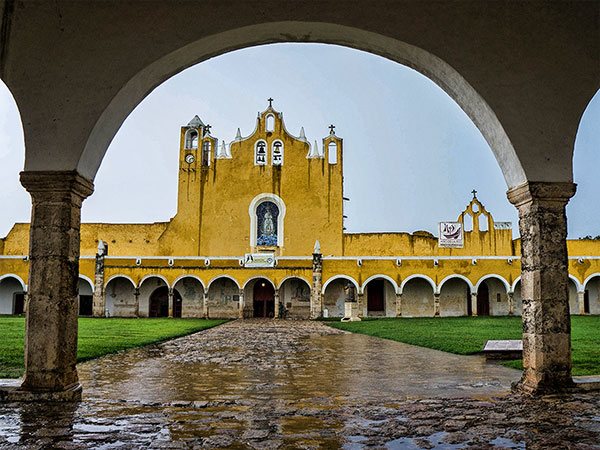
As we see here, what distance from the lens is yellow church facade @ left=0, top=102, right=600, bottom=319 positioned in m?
30.0

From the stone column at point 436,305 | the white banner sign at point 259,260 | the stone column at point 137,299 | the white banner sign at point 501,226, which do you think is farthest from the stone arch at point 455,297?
the stone column at point 137,299

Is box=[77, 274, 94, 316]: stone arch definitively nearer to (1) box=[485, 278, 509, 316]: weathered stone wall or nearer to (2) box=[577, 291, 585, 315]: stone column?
(1) box=[485, 278, 509, 316]: weathered stone wall

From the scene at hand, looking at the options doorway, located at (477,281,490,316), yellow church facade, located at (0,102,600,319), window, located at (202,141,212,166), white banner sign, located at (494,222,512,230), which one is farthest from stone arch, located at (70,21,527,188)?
window, located at (202,141,212,166)

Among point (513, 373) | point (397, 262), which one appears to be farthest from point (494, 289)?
point (513, 373)

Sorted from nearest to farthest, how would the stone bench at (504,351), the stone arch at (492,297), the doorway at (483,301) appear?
the stone bench at (504,351)
the stone arch at (492,297)
the doorway at (483,301)

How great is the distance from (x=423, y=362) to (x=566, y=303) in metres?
3.49

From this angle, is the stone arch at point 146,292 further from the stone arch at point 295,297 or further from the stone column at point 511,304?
the stone column at point 511,304

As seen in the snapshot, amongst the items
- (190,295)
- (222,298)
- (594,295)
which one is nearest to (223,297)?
(222,298)

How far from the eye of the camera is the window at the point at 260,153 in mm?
33125

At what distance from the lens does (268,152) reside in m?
33.6

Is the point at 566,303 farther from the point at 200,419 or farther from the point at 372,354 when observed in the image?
the point at 372,354

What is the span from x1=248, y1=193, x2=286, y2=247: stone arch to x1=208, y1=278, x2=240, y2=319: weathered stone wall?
2.80m

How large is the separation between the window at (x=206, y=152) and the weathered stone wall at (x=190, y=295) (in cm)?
742

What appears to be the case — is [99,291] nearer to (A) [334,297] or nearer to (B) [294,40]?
(A) [334,297]
